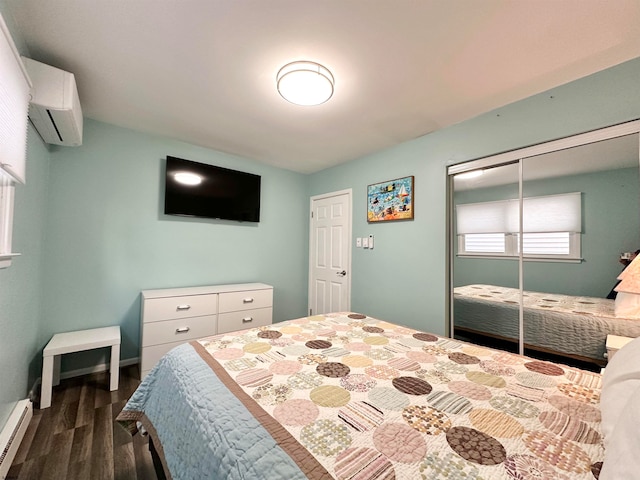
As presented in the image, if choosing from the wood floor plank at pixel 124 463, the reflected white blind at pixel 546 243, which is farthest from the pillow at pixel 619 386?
the wood floor plank at pixel 124 463

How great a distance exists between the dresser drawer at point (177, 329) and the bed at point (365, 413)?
1.16 m

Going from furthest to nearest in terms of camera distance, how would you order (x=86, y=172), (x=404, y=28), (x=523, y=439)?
1. (x=86, y=172)
2. (x=404, y=28)
3. (x=523, y=439)

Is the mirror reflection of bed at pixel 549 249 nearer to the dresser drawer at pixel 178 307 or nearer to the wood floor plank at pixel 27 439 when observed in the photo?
the dresser drawer at pixel 178 307

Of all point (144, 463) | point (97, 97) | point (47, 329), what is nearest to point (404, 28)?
point (97, 97)

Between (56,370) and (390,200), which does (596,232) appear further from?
(56,370)

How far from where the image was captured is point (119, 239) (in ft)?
8.43

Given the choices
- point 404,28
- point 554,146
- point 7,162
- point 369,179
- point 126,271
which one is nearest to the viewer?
point 7,162

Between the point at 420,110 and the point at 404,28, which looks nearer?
the point at 404,28

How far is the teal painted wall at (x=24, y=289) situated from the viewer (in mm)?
1470

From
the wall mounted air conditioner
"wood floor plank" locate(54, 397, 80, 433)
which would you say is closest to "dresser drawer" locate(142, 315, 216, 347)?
"wood floor plank" locate(54, 397, 80, 433)

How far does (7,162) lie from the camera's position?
118 centimetres

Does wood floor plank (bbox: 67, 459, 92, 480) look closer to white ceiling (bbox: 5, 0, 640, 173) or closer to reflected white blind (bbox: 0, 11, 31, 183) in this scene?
reflected white blind (bbox: 0, 11, 31, 183)

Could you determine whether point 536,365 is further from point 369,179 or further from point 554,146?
point 369,179

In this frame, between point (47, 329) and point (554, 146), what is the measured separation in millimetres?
4279
